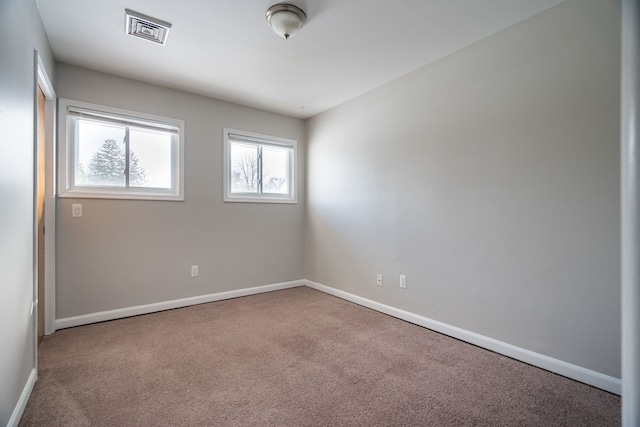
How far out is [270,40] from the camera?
99.6 inches

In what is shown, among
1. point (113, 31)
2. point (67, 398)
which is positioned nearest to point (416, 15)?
point (113, 31)

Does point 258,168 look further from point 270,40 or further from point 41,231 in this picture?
point 41,231

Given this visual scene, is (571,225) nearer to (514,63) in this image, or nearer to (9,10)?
(514,63)

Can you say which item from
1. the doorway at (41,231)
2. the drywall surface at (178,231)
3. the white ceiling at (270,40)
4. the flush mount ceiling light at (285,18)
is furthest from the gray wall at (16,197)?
the flush mount ceiling light at (285,18)

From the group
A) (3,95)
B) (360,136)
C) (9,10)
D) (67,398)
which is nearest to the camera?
(3,95)

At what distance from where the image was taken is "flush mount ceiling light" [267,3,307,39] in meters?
2.10

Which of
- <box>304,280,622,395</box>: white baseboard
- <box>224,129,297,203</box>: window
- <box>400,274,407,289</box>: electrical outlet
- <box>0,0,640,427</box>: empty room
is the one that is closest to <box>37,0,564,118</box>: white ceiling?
<box>0,0,640,427</box>: empty room

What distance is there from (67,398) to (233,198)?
2.56 meters

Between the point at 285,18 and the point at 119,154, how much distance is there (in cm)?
236

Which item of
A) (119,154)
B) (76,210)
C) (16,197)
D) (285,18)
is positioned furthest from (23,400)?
(285,18)

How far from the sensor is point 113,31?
2.39m

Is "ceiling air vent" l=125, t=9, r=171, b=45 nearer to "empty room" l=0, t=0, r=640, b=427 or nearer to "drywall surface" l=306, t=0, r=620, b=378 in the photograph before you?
"empty room" l=0, t=0, r=640, b=427

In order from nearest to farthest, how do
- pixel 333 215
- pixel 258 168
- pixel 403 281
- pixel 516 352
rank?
pixel 516 352
pixel 403 281
pixel 333 215
pixel 258 168

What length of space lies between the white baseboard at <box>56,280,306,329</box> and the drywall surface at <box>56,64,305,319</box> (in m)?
0.05
